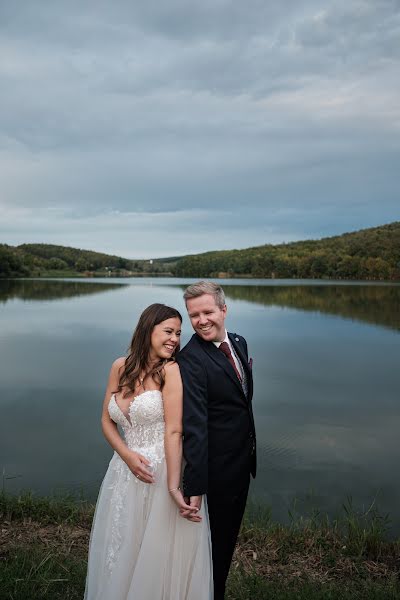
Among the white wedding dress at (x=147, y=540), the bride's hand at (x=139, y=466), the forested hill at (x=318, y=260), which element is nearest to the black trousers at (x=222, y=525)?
the white wedding dress at (x=147, y=540)

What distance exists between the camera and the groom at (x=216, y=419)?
7.77 ft

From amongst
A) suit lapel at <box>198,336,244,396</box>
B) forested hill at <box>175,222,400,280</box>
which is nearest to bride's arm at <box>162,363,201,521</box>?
suit lapel at <box>198,336,244,396</box>

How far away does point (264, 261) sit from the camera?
97.7 metres

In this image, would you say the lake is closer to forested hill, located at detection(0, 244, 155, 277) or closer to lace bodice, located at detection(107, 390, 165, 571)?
lace bodice, located at detection(107, 390, 165, 571)

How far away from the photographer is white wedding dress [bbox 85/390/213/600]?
236 cm

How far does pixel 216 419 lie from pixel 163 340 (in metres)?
0.48

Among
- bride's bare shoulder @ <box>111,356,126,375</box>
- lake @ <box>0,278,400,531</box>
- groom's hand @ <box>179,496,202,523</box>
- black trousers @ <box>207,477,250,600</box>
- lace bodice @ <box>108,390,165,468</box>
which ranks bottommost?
lake @ <box>0,278,400,531</box>

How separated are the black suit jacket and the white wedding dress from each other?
0.53 ft

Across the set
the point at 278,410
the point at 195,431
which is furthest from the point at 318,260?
the point at 195,431

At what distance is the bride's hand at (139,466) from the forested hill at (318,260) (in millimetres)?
74439

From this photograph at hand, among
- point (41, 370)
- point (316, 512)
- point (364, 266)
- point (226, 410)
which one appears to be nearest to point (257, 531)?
point (316, 512)

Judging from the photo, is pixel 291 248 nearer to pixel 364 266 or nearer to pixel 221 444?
pixel 364 266

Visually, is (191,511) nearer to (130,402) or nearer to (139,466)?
(139,466)

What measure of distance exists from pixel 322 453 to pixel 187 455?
567cm
